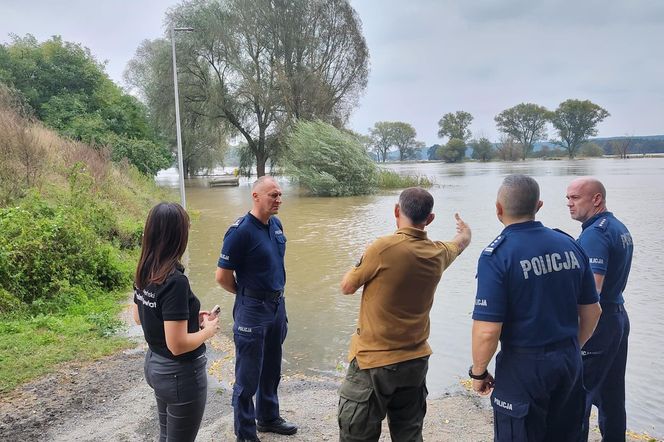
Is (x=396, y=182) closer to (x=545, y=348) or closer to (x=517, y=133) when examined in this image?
(x=545, y=348)

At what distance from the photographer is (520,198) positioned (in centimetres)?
264

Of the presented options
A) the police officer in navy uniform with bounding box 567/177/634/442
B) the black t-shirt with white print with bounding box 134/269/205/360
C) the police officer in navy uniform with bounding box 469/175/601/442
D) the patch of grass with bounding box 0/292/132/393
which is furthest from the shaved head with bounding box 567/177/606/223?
the patch of grass with bounding box 0/292/132/393

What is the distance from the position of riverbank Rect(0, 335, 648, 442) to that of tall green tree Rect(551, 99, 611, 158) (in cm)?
11662

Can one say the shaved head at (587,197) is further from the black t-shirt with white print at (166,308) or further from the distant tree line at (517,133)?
the distant tree line at (517,133)

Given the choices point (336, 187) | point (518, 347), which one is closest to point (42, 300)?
point (518, 347)

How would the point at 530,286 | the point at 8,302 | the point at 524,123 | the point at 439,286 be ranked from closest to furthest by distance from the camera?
the point at 530,286 < the point at 8,302 < the point at 439,286 < the point at 524,123

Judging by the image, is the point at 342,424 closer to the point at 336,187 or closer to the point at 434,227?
the point at 434,227

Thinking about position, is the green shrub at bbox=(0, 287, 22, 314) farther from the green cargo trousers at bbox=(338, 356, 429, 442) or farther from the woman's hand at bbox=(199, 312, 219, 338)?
the green cargo trousers at bbox=(338, 356, 429, 442)

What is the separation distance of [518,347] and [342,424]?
1.08 m

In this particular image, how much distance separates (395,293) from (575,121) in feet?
393

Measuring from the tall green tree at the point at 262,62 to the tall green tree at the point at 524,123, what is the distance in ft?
281

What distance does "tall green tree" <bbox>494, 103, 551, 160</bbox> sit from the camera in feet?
376

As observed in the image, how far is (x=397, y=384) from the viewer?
2.86m

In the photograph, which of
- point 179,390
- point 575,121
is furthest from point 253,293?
point 575,121
